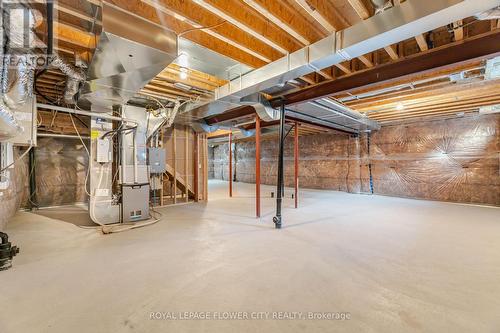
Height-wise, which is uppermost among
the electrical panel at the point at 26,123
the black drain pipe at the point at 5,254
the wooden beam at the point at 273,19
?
the wooden beam at the point at 273,19

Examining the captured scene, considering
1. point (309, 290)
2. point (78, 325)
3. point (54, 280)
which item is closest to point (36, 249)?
point (54, 280)

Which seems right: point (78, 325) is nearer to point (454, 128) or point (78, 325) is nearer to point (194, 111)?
point (194, 111)

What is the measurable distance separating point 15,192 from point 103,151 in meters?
2.21

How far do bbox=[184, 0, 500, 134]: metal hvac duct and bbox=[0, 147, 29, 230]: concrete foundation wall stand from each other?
3972 millimetres

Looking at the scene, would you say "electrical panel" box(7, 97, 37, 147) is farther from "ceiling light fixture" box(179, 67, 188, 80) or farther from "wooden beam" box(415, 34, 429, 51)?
"wooden beam" box(415, 34, 429, 51)

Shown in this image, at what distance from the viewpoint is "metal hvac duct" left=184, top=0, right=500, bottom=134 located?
4.78ft

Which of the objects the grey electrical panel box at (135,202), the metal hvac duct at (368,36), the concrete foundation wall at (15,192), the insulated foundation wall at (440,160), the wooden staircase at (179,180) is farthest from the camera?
the wooden staircase at (179,180)

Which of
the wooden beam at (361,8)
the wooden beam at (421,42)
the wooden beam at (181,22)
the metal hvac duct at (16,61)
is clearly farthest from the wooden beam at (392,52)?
the metal hvac duct at (16,61)

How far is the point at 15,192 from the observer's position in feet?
13.3

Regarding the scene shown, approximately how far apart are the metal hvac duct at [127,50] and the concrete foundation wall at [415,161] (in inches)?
263

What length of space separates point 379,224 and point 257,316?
2.95 metres

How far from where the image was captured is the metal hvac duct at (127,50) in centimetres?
154

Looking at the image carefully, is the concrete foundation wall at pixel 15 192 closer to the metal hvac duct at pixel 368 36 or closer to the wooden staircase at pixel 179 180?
the wooden staircase at pixel 179 180

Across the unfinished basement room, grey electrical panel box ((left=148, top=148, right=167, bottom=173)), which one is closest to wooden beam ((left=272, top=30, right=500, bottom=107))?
the unfinished basement room
